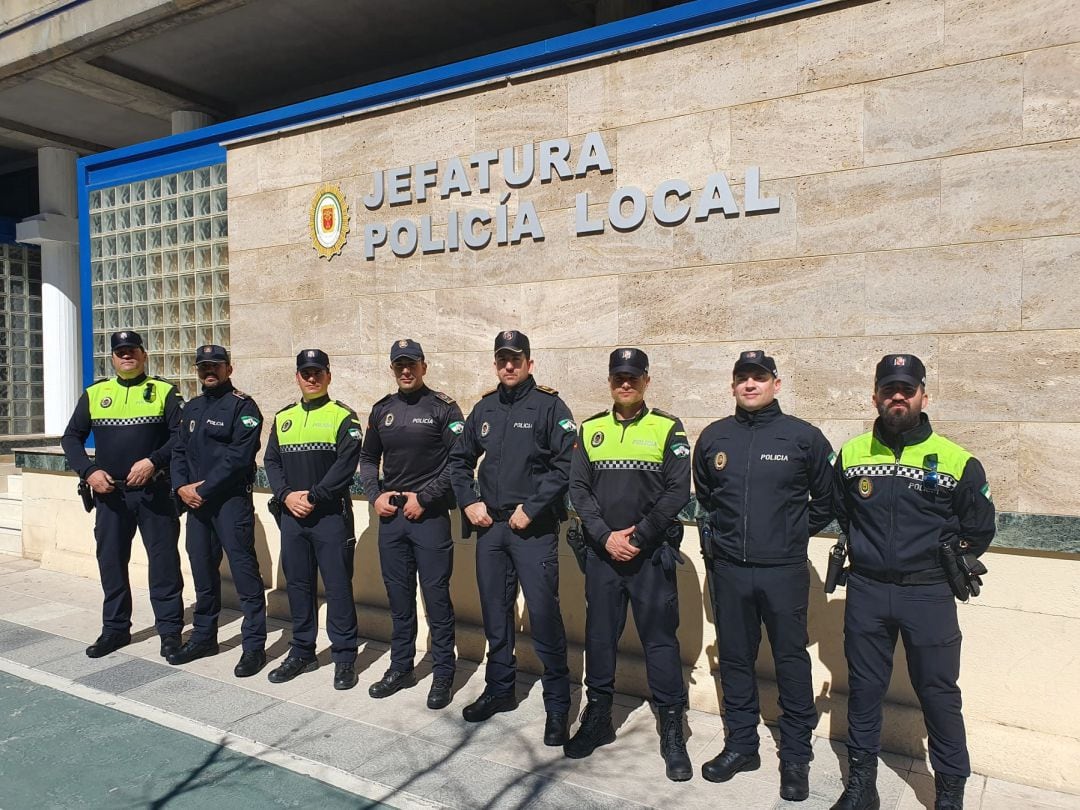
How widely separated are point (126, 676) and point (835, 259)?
5278 mm

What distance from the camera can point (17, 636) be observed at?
5879 millimetres

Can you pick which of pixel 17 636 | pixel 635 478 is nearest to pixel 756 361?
pixel 635 478

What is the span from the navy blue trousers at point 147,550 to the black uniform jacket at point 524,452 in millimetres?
2529

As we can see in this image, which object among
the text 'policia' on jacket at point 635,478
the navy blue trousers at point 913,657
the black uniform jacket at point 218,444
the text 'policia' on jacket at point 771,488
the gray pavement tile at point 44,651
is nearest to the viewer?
the navy blue trousers at point 913,657

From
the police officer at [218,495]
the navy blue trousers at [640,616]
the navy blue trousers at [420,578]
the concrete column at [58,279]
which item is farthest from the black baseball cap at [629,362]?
the concrete column at [58,279]

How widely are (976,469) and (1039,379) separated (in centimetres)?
102

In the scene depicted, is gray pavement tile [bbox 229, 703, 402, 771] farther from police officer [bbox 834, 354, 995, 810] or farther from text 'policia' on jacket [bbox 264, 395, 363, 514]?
police officer [bbox 834, 354, 995, 810]

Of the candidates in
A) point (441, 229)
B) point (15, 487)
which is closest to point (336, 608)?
point (441, 229)

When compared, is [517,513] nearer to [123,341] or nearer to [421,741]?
[421,741]

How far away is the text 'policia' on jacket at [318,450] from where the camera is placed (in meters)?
4.84

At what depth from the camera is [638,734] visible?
163 inches

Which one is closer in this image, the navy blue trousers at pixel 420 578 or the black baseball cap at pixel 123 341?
the navy blue trousers at pixel 420 578

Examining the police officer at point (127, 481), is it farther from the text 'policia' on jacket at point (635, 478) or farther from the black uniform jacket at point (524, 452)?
the text 'policia' on jacket at point (635, 478)

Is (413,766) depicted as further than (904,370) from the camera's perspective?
Yes
